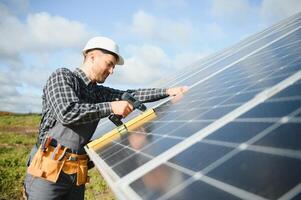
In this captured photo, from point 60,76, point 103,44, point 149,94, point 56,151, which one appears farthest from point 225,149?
point 149,94

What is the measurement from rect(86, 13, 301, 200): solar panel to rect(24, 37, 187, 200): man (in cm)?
51

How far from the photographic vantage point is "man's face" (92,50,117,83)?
499cm

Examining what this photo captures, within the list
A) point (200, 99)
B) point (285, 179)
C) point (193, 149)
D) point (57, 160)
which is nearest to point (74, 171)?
point (57, 160)

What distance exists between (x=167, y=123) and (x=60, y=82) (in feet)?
4.66

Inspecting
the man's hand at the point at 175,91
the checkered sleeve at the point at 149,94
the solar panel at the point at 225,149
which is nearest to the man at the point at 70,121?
the solar panel at the point at 225,149

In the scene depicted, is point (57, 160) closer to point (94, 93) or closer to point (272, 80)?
point (94, 93)

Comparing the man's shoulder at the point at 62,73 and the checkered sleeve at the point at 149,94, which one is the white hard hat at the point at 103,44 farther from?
the checkered sleeve at the point at 149,94

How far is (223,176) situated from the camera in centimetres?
202

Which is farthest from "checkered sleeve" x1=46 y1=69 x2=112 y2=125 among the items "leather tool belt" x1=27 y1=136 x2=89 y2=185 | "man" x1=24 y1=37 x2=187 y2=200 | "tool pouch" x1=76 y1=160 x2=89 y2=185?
"tool pouch" x1=76 y1=160 x2=89 y2=185

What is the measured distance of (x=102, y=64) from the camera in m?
5.00

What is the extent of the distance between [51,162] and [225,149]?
294 cm

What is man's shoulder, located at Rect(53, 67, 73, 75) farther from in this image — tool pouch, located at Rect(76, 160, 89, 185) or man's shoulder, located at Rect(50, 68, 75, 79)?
tool pouch, located at Rect(76, 160, 89, 185)

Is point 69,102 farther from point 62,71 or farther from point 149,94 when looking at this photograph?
point 149,94

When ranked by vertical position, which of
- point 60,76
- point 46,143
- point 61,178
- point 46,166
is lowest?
point 61,178
